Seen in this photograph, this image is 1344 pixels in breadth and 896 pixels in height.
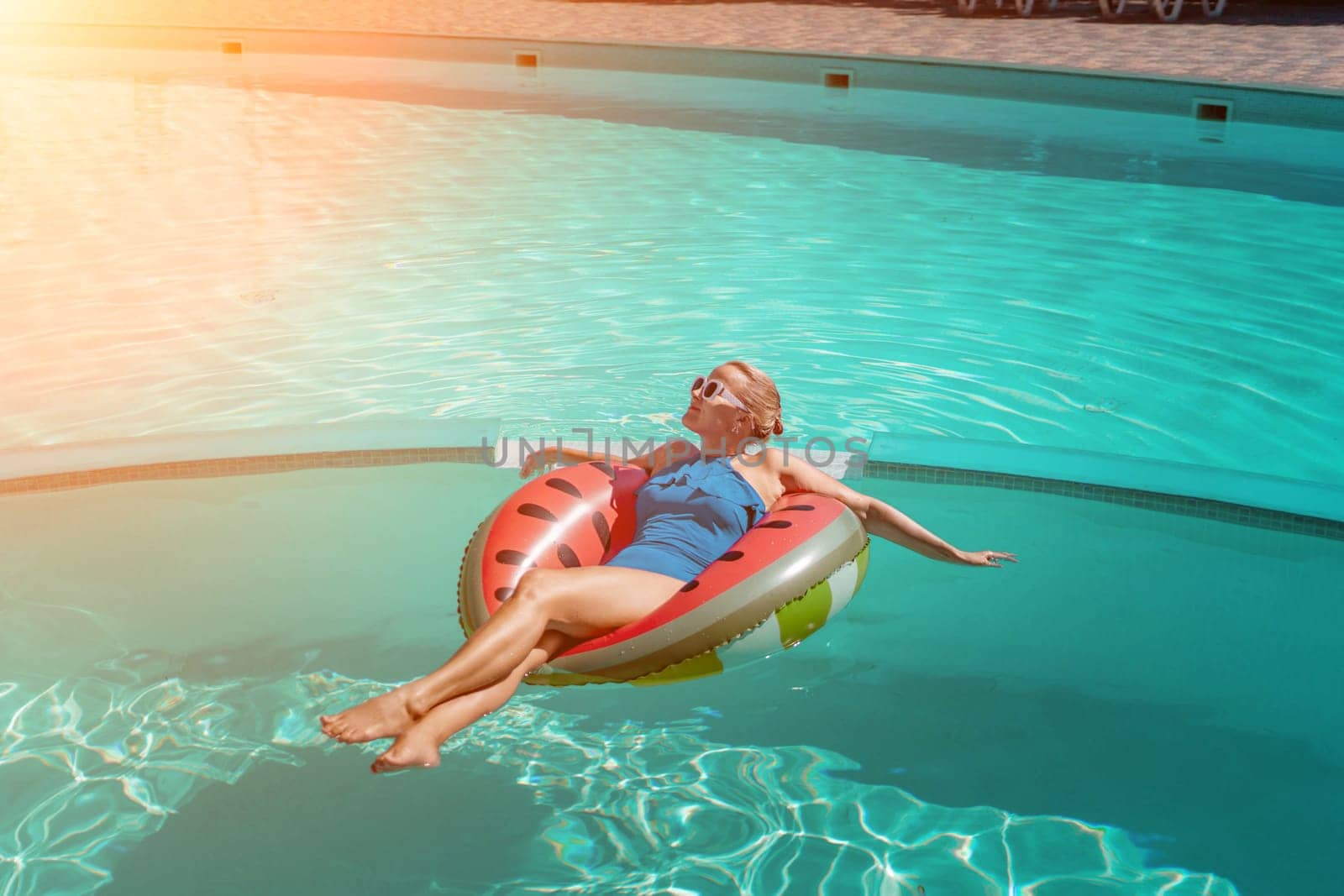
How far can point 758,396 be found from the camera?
322cm

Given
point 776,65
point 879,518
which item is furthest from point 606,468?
point 776,65

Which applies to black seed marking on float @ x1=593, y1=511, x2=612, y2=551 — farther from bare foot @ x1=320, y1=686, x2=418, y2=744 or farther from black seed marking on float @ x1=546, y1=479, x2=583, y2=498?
bare foot @ x1=320, y1=686, x2=418, y2=744

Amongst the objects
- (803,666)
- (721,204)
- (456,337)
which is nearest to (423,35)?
(721,204)

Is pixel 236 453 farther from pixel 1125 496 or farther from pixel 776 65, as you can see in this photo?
pixel 776 65

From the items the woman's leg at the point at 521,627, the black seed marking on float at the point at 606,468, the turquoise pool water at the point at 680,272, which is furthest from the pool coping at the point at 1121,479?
the woman's leg at the point at 521,627

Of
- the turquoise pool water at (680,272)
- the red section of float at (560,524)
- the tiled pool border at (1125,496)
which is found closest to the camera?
the red section of float at (560,524)

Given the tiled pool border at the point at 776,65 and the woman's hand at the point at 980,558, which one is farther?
the tiled pool border at the point at 776,65

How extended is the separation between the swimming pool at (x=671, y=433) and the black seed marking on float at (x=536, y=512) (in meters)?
0.44

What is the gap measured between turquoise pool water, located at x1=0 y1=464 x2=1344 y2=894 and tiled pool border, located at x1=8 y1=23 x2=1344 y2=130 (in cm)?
736

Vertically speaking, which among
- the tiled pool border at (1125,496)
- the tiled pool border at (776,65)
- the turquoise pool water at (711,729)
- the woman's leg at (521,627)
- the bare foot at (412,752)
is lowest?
the turquoise pool water at (711,729)

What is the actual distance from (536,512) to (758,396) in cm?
61

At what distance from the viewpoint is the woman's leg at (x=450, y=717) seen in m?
2.38

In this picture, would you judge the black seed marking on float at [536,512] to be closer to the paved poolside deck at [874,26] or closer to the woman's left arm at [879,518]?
the woman's left arm at [879,518]

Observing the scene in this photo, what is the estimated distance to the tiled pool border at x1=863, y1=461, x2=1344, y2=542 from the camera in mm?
3822
